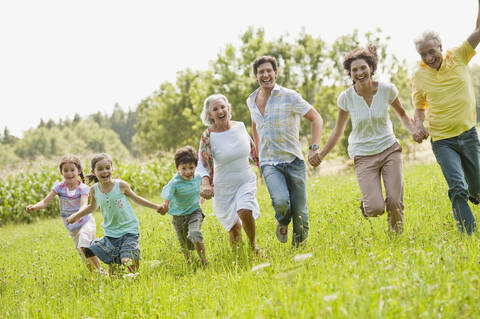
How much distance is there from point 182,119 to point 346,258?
155ft

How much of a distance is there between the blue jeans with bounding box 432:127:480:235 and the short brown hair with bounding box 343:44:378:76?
1.20m

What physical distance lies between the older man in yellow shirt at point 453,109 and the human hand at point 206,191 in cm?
255

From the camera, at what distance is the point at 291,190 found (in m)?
5.49

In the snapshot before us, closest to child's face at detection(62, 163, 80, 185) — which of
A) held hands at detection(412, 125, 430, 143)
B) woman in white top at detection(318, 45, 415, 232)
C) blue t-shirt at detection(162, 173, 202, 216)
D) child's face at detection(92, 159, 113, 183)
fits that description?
child's face at detection(92, 159, 113, 183)

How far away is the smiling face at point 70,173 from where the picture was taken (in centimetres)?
636

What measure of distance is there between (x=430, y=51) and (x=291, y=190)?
2.30m

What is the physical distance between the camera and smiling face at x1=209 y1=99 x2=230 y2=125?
17.7 feet

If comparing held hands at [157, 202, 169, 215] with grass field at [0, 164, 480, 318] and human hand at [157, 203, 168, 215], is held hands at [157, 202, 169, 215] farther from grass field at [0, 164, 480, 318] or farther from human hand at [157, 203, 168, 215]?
grass field at [0, 164, 480, 318]

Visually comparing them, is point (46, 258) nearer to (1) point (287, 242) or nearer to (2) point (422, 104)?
(1) point (287, 242)

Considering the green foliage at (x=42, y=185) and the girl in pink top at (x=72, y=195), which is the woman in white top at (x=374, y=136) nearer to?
the girl in pink top at (x=72, y=195)

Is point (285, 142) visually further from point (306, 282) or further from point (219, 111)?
point (306, 282)

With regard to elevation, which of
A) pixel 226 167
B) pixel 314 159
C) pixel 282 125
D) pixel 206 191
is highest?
pixel 282 125

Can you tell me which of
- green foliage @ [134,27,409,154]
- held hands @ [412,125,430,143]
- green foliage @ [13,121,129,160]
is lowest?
held hands @ [412,125,430,143]

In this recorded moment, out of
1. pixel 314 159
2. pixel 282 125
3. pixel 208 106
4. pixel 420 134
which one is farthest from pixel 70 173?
pixel 420 134
